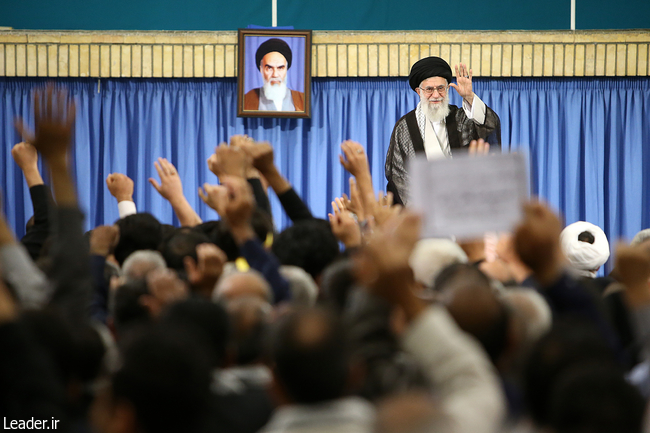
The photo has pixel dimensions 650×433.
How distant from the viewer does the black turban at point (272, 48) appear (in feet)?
21.4

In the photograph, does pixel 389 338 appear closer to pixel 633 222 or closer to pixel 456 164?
pixel 456 164

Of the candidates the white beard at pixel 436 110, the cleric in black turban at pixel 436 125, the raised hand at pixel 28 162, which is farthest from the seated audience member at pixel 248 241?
the white beard at pixel 436 110

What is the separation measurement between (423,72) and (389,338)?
4.11 m

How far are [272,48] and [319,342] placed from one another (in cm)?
573

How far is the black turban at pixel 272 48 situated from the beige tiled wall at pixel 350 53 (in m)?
0.25

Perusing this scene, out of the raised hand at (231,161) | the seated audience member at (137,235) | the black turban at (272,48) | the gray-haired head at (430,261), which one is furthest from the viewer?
the black turban at (272,48)

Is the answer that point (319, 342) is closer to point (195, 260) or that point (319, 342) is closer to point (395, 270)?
point (395, 270)

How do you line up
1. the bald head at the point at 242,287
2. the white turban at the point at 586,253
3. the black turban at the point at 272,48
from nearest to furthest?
the bald head at the point at 242,287, the white turban at the point at 586,253, the black turban at the point at 272,48

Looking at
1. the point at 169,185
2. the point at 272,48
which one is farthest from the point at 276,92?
the point at 169,185

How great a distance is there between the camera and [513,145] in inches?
269

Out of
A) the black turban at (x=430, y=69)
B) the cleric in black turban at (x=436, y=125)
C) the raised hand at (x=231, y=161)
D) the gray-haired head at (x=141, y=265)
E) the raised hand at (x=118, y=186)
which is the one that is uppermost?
the black turban at (x=430, y=69)

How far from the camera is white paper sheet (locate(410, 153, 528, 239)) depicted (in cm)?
194

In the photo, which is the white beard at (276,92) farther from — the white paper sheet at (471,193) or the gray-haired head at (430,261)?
the white paper sheet at (471,193)

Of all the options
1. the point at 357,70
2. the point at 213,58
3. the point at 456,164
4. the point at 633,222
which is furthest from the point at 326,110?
the point at 456,164
